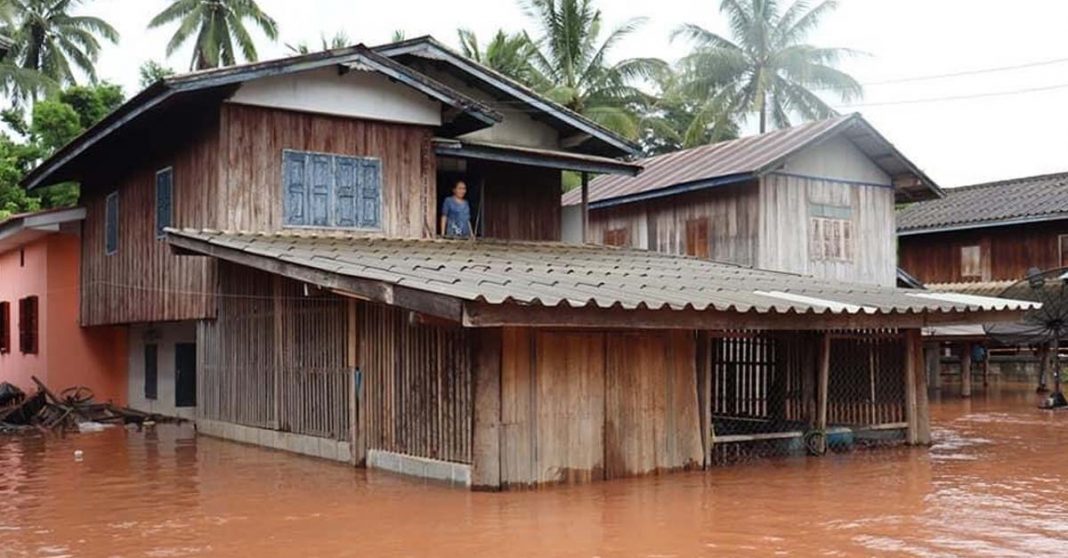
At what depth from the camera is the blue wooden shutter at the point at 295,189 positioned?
1523 cm

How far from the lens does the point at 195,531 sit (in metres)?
9.27

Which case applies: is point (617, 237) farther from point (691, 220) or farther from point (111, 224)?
point (111, 224)

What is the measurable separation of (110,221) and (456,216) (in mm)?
7139

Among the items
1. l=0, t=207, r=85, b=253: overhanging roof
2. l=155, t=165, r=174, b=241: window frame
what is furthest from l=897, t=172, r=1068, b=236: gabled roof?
l=0, t=207, r=85, b=253: overhanging roof

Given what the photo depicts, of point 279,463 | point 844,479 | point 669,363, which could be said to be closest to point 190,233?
point 279,463

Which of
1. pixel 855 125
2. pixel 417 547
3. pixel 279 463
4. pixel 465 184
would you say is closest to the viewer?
pixel 417 547

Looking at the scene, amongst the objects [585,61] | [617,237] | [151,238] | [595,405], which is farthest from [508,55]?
[595,405]

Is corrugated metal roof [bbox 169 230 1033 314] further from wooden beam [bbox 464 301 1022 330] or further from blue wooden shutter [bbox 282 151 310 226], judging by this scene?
blue wooden shutter [bbox 282 151 310 226]

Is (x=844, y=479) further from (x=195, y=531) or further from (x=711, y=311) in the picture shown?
(x=195, y=531)

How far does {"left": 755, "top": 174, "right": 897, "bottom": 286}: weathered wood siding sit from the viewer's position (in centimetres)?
2030

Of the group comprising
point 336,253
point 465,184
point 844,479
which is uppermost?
point 465,184

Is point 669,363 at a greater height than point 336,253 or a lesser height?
lesser

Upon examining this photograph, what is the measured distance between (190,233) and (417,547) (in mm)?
6926

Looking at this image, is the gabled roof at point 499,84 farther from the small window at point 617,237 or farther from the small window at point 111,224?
the small window at point 111,224
